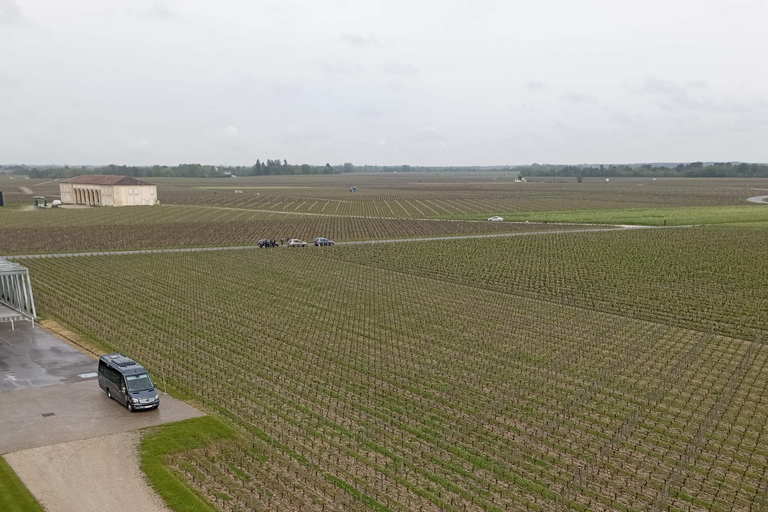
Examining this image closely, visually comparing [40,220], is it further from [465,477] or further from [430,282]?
[465,477]

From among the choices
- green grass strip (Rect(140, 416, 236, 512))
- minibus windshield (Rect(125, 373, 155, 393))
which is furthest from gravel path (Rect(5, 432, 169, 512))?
minibus windshield (Rect(125, 373, 155, 393))

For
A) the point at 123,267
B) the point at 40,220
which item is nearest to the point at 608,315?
the point at 123,267

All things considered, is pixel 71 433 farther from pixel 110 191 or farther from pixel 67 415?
pixel 110 191

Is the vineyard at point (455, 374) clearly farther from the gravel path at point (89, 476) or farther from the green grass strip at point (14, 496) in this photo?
the green grass strip at point (14, 496)

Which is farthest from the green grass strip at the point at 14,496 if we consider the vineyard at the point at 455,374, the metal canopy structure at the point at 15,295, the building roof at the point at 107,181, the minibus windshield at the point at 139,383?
the building roof at the point at 107,181

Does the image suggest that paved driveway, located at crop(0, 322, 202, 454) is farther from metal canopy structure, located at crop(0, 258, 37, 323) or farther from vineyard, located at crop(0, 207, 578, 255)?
vineyard, located at crop(0, 207, 578, 255)
